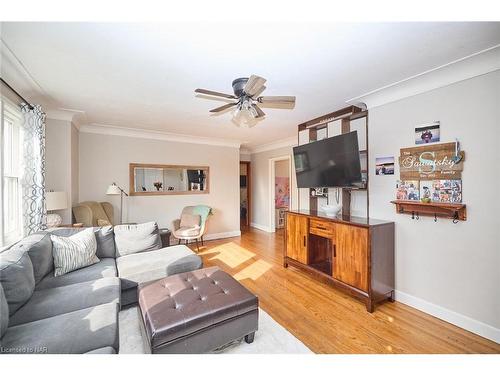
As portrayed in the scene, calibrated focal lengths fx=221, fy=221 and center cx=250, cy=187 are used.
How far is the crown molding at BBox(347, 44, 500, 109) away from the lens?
185cm

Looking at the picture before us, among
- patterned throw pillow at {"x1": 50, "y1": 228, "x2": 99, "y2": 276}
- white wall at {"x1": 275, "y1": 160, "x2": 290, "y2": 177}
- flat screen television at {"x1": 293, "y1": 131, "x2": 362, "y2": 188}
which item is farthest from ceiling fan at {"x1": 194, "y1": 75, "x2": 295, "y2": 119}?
white wall at {"x1": 275, "y1": 160, "x2": 290, "y2": 177}

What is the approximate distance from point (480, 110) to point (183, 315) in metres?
3.00

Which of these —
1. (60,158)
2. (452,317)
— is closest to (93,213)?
(60,158)

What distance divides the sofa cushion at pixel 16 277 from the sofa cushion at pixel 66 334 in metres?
0.26

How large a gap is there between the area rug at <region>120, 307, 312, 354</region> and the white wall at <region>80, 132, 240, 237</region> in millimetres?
2816

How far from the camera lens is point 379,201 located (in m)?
2.78

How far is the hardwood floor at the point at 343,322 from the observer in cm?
181

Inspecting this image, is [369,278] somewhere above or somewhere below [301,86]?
below

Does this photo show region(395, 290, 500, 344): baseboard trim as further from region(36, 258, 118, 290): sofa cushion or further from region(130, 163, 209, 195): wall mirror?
region(130, 163, 209, 195): wall mirror

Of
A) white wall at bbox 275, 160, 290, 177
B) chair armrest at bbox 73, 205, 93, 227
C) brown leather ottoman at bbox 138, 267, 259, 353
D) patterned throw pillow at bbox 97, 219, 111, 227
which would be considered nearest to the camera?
brown leather ottoman at bbox 138, 267, 259, 353
